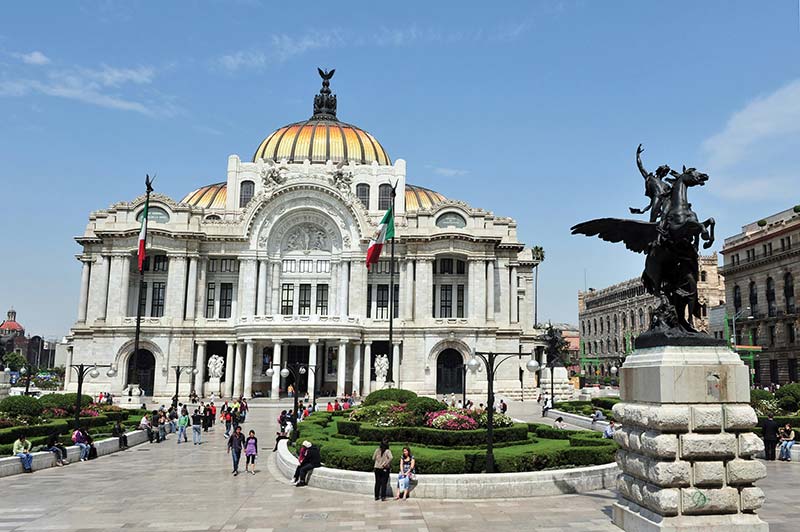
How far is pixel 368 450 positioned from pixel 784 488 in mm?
11930

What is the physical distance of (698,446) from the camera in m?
10.8

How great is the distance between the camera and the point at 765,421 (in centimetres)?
2447

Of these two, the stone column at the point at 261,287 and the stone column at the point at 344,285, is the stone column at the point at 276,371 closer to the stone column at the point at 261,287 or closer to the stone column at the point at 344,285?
the stone column at the point at 261,287

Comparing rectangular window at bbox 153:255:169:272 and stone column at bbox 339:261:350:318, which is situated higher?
rectangular window at bbox 153:255:169:272

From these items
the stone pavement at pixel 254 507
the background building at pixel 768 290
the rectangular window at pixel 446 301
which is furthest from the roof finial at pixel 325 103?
the stone pavement at pixel 254 507

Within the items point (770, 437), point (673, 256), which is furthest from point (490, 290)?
point (673, 256)

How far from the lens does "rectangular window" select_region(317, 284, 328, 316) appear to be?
6362 centimetres

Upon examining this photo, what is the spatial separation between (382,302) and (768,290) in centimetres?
4133

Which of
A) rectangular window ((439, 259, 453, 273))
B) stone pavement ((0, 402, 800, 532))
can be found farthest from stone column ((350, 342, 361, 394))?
stone pavement ((0, 402, 800, 532))

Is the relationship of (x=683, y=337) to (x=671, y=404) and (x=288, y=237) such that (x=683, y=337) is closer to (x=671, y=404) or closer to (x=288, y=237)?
(x=671, y=404)

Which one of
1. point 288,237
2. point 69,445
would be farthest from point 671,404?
point 288,237

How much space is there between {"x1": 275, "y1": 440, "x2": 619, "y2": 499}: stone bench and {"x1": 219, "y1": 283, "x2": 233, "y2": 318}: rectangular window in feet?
155

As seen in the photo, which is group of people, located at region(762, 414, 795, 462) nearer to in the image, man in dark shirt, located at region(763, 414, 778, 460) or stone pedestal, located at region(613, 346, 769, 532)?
man in dark shirt, located at region(763, 414, 778, 460)

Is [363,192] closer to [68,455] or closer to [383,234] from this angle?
[383,234]
